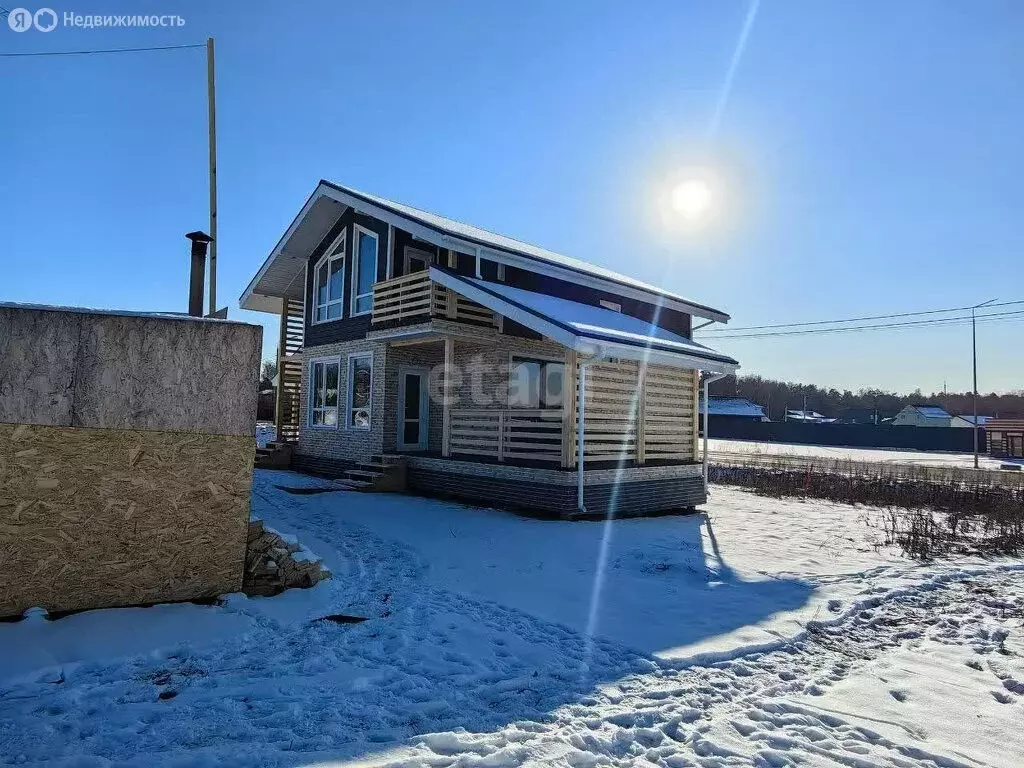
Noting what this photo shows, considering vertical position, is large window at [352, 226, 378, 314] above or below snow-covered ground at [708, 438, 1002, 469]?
above

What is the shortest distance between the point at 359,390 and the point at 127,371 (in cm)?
1031

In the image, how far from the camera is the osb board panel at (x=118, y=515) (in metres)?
4.85

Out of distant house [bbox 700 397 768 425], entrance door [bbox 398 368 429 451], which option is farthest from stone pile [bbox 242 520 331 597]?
distant house [bbox 700 397 768 425]

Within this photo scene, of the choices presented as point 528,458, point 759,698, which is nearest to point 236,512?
point 759,698

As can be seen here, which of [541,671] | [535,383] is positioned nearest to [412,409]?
[535,383]

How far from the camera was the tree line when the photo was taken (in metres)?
82.0

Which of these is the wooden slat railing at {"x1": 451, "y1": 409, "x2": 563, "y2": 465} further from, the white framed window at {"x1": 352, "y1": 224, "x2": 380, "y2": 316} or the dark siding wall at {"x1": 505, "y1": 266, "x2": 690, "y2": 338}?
the white framed window at {"x1": 352, "y1": 224, "x2": 380, "y2": 316}

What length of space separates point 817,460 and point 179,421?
24.9 metres

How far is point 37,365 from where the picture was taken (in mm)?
4941

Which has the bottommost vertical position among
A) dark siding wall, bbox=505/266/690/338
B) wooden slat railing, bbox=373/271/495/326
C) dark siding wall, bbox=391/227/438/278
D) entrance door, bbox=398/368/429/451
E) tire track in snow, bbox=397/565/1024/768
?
tire track in snow, bbox=397/565/1024/768

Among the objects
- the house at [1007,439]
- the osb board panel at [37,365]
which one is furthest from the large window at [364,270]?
the house at [1007,439]

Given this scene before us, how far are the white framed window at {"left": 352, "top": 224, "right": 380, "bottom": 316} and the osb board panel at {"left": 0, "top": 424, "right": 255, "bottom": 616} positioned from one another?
10324 mm

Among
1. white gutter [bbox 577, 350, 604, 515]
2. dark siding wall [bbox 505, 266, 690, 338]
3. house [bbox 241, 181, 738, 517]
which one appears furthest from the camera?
dark siding wall [bbox 505, 266, 690, 338]

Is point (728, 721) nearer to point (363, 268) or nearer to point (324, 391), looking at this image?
point (363, 268)
